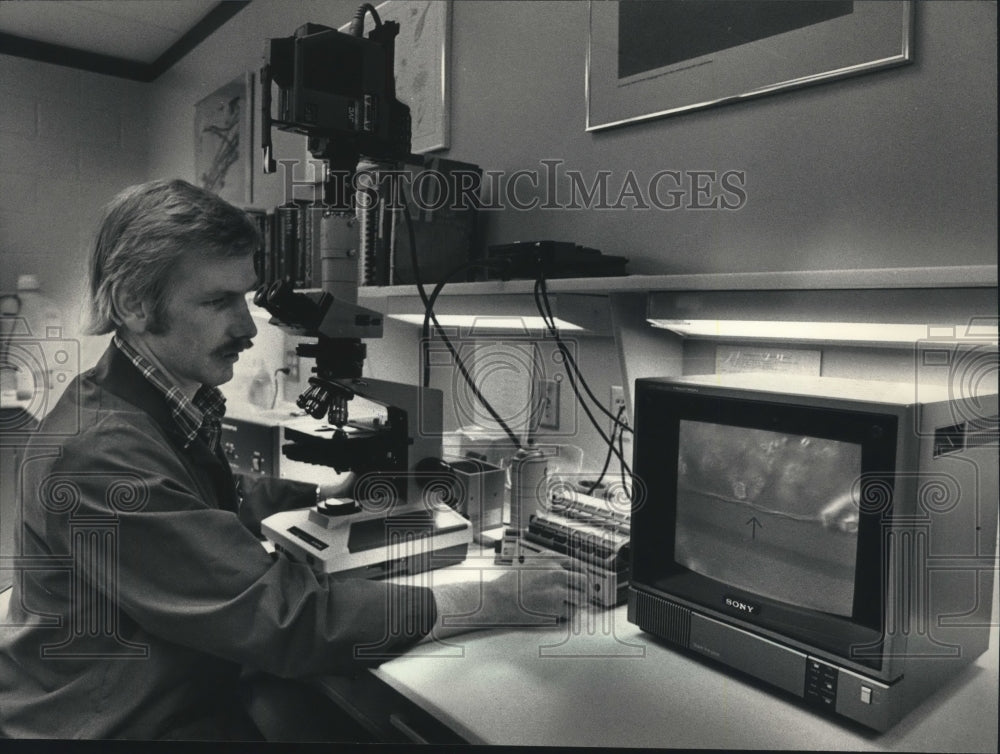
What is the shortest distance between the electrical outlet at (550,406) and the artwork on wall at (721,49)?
544 millimetres

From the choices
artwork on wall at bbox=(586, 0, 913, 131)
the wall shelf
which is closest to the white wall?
the wall shelf

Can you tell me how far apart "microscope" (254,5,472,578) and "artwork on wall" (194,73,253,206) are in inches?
11.7

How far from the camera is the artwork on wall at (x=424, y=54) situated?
148 cm

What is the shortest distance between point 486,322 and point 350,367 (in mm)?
430

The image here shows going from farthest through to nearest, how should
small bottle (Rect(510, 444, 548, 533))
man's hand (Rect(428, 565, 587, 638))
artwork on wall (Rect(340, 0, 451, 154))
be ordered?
artwork on wall (Rect(340, 0, 451, 154)) → small bottle (Rect(510, 444, 548, 533)) → man's hand (Rect(428, 565, 587, 638))

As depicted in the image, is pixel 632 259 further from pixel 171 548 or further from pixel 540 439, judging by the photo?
pixel 171 548

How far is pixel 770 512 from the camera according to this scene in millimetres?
831

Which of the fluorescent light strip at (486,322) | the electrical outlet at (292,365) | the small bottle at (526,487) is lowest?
the small bottle at (526,487)

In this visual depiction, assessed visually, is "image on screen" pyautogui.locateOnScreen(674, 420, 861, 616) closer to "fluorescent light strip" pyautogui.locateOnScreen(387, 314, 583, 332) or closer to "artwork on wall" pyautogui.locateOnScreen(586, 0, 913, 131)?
"fluorescent light strip" pyautogui.locateOnScreen(387, 314, 583, 332)

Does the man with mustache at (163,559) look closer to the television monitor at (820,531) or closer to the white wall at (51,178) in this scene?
the white wall at (51,178)

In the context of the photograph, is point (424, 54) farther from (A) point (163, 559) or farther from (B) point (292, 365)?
(A) point (163, 559)

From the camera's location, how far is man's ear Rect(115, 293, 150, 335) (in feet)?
3.19

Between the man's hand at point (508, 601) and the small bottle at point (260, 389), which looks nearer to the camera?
the man's hand at point (508, 601)

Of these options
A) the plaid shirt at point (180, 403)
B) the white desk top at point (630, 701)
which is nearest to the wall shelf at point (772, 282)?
the plaid shirt at point (180, 403)
